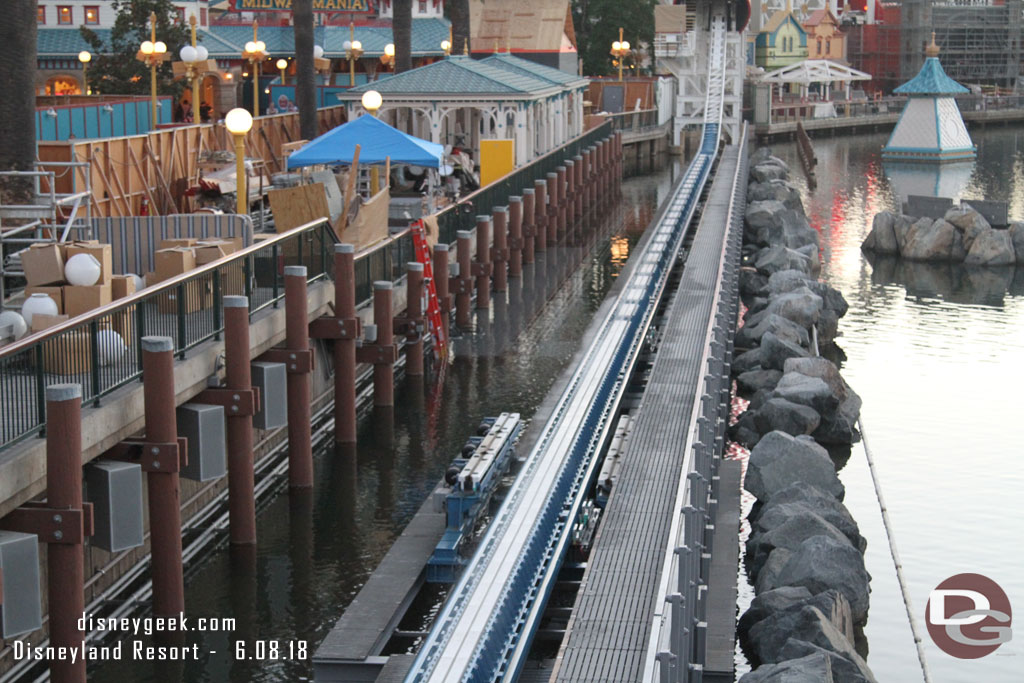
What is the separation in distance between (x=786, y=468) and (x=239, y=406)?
791 centimetres

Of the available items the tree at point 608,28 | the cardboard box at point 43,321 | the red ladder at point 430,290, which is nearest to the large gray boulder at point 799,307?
the red ladder at point 430,290

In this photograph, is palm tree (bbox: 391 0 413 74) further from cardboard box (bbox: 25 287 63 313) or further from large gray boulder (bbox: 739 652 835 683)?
large gray boulder (bbox: 739 652 835 683)

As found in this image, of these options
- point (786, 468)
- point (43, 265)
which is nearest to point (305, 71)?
point (786, 468)

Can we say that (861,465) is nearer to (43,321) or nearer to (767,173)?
(43,321)

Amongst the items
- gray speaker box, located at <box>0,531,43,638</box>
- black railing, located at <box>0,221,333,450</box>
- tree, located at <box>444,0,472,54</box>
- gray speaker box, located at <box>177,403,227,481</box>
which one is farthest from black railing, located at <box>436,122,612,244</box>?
gray speaker box, located at <box>0,531,43,638</box>

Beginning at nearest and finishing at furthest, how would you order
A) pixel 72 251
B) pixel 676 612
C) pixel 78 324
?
1. pixel 676 612
2. pixel 78 324
3. pixel 72 251

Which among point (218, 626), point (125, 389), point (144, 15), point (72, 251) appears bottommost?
point (218, 626)

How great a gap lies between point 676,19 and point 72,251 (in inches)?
2519

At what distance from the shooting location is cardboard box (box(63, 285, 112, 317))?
58.5 feet

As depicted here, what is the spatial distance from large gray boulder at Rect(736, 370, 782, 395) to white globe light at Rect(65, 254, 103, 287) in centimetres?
1405

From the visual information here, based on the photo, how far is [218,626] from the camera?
1692 cm

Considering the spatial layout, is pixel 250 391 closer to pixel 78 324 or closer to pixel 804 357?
pixel 78 324

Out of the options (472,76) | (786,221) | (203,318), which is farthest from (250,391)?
(786,221)

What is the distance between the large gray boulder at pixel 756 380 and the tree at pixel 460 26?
29.1 meters
